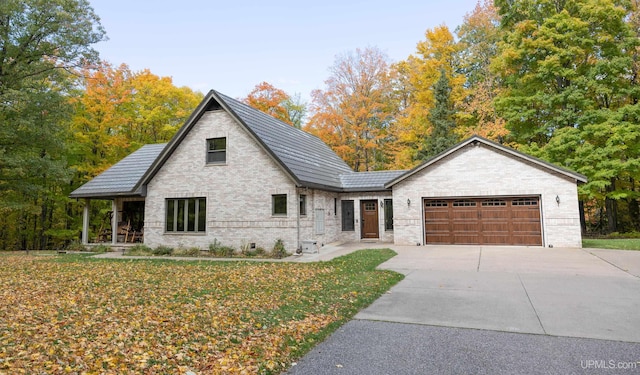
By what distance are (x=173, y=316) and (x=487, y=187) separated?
1484 centimetres

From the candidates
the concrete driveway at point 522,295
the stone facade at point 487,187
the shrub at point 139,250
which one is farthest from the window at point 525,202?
the shrub at point 139,250

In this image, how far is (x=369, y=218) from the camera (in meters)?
19.4

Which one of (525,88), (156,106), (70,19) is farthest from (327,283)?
(156,106)

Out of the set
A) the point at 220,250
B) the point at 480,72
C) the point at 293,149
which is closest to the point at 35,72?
the point at 220,250

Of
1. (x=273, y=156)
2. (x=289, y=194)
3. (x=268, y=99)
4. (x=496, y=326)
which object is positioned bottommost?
(x=496, y=326)

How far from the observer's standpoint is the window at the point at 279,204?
594 inches

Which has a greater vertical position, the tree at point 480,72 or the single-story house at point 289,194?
the tree at point 480,72

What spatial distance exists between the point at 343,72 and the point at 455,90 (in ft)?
30.9

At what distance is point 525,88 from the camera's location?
2338 cm

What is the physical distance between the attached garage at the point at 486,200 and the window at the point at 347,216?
2707mm

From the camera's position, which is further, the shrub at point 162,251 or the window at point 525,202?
the window at point 525,202

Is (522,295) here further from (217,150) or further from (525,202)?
(217,150)

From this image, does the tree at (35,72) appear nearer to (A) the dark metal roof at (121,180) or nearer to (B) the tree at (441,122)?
(A) the dark metal roof at (121,180)

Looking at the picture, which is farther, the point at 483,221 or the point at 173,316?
the point at 483,221
